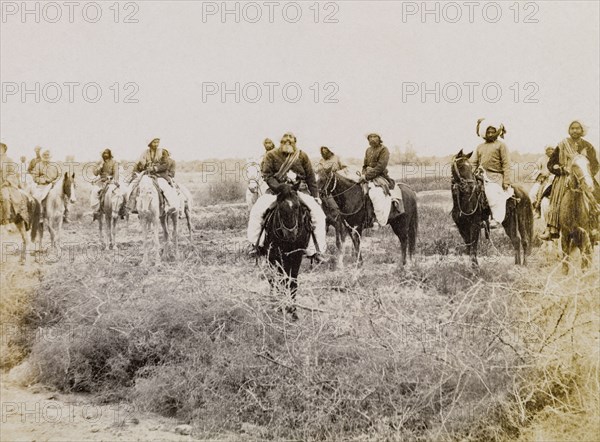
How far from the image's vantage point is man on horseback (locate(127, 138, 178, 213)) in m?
10.3

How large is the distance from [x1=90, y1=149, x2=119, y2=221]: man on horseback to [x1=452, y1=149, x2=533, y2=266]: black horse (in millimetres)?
4806

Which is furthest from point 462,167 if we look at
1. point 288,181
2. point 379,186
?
point 288,181

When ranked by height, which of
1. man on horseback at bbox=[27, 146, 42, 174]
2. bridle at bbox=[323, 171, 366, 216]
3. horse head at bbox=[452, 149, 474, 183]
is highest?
man on horseback at bbox=[27, 146, 42, 174]

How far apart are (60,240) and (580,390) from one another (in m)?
7.18

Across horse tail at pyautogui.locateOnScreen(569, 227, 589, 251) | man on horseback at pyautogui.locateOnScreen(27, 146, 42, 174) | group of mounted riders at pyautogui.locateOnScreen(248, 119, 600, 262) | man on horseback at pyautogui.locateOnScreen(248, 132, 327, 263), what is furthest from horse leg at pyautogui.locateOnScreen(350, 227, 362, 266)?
man on horseback at pyautogui.locateOnScreen(27, 146, 42, 174)

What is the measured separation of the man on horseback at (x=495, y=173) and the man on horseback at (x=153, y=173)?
4.28 meters

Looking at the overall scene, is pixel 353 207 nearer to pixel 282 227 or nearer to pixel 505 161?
pixel 282 227

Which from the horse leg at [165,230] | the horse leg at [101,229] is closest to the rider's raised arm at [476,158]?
the horse leg at [165,230]

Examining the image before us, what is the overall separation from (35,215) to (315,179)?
14.5 feet

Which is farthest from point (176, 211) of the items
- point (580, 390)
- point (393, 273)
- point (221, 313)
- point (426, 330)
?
point (580, 390)

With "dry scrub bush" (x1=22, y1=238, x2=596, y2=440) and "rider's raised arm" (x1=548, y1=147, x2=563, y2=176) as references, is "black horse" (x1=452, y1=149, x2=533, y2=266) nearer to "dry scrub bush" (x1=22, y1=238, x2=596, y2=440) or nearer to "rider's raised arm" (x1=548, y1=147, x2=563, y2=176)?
"dry scrub bush" (x1=22, y1=238, x2=596, y2=440)

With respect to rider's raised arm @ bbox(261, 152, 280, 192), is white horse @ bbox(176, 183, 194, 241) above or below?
below

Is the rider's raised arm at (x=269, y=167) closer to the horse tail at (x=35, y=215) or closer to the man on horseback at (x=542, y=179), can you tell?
the man on horseback at (x=542, y=179)

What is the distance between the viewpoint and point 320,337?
308 inches
